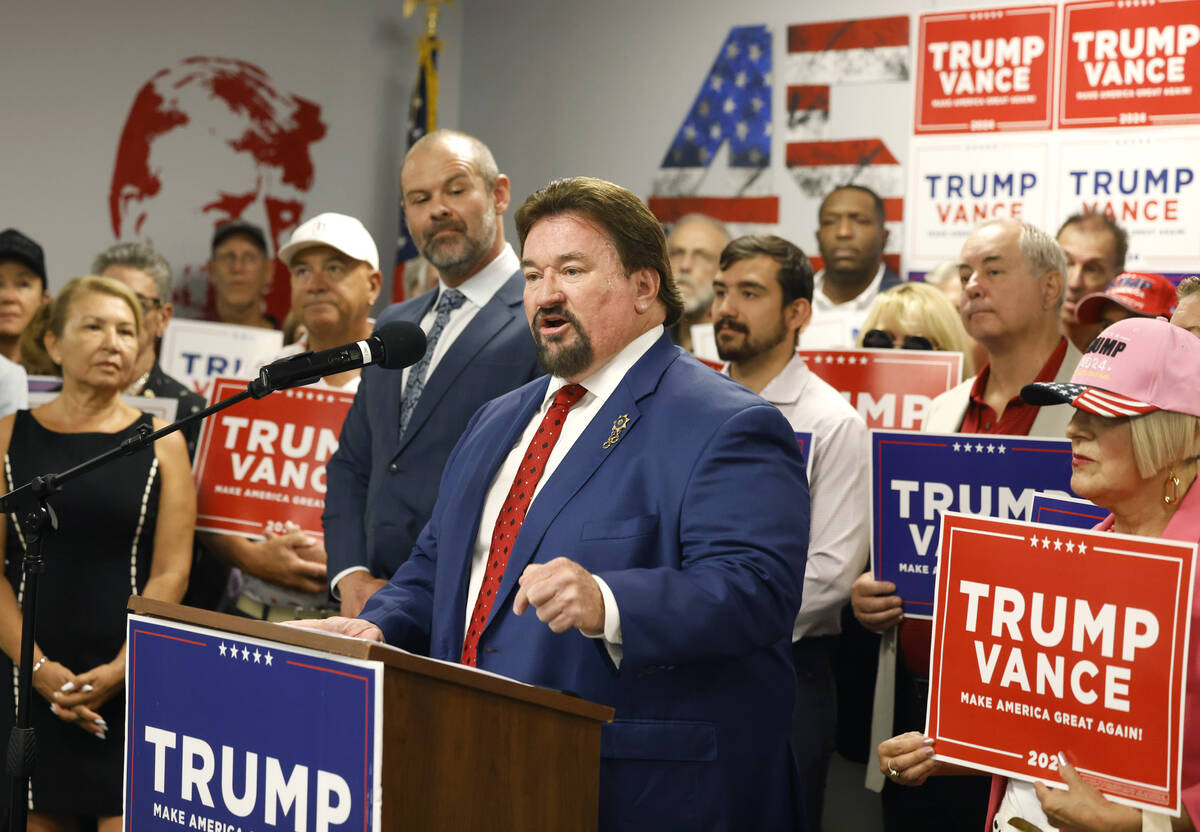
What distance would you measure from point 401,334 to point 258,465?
167cm

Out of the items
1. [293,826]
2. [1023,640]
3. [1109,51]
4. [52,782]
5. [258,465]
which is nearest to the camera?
[293,826]

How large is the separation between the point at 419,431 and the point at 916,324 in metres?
1.87

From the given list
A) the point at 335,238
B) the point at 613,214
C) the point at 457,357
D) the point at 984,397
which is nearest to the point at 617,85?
the point at 335,238

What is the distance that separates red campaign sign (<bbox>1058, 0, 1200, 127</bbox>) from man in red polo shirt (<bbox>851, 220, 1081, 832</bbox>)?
307 cm

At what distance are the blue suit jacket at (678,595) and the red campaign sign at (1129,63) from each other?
190 inches

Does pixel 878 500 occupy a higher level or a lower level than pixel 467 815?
higher

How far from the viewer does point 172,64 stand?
718 centimetres

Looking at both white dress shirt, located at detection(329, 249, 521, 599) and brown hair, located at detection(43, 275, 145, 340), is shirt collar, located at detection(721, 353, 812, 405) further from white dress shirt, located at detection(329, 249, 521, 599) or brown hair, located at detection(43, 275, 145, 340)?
brown hair, located at detection(43, 275, 145, 340)

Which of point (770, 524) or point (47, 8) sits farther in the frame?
point (47, 8)

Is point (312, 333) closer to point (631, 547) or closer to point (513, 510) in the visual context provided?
point (513, 510)

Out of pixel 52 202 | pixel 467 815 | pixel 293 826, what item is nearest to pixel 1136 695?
pixel 467 815

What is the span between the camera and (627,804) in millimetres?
2047

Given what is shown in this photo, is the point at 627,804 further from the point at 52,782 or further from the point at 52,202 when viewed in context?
the point at 52,202

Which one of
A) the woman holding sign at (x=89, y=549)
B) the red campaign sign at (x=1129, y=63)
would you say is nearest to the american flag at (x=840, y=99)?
the red campaign sign at (x=1129, y=63)
